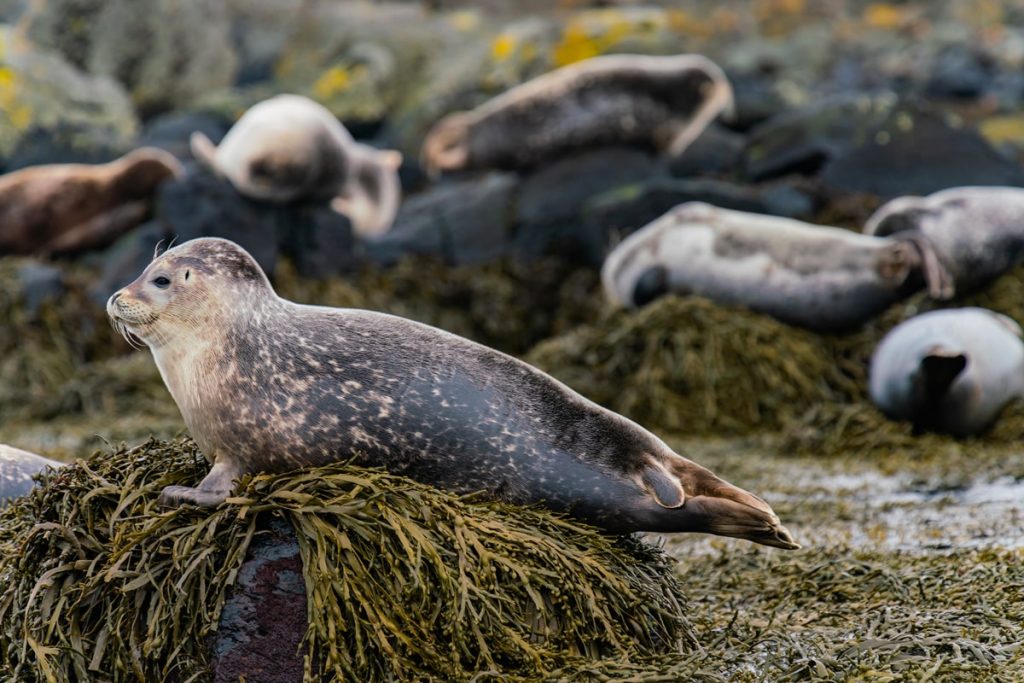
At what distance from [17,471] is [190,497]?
1344 millimetres

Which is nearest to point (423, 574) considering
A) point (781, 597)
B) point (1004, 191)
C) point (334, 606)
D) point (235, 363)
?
point (334, 606)

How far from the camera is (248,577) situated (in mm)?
3350

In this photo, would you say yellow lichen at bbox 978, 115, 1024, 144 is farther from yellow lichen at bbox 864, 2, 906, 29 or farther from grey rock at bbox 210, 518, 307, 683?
grey rock at bbox 210, 518, 307, 683

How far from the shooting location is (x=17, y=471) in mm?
4570

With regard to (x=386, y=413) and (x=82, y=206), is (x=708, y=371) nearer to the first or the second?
(x=386, y=413)

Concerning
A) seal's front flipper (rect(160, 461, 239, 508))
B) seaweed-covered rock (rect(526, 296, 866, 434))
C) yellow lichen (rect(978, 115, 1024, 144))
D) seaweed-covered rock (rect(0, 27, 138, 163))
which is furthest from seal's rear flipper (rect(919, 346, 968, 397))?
seaweed-covered rock (rect(0, 27, 138, 163))

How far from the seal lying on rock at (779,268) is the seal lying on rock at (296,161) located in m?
2.89

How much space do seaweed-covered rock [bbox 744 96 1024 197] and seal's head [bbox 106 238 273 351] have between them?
8203 mm

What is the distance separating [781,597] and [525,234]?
689 centimetres

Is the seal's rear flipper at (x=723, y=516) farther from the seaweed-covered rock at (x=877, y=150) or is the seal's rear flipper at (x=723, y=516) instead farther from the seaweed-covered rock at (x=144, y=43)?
the seaweed-covered rock at (x=144, y=43)

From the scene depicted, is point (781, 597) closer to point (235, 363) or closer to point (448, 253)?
point (235, 363)

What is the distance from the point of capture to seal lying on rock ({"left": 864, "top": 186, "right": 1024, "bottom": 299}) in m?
8.73

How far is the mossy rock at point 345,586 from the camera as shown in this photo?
130 inches

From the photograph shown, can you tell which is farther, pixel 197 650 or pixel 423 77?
pixel 423 77
